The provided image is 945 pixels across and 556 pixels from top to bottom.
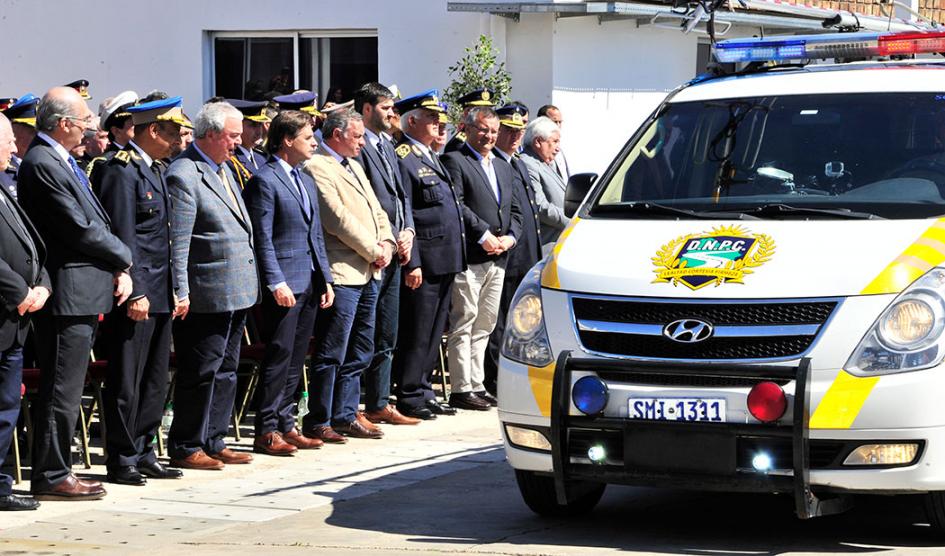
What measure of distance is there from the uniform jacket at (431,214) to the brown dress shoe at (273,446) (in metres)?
1.90

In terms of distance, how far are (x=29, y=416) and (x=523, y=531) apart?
3.15 metres

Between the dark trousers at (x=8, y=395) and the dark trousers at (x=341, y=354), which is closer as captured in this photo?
the dark trousers at (x=8, y=395)

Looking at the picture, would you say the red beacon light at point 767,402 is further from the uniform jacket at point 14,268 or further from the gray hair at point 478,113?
the gray hair at point 478,113

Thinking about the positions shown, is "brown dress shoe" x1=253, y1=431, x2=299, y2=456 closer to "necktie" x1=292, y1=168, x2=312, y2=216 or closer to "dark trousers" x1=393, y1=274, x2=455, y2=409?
"necktie" x1=292, y1=168, x2=312, y2=216

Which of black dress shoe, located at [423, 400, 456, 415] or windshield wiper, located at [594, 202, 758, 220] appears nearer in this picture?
windshield wiper, located at [594, 202, 758, 220]

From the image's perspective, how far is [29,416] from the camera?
9.16m

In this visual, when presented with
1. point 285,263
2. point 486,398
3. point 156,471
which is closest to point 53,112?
point 285,263

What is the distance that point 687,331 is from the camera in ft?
22.6

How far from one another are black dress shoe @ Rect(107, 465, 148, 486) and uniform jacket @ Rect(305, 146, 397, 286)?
201cm

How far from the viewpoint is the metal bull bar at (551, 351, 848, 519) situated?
6.61 meters

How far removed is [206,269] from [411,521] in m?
2.14

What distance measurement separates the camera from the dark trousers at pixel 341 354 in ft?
33.9

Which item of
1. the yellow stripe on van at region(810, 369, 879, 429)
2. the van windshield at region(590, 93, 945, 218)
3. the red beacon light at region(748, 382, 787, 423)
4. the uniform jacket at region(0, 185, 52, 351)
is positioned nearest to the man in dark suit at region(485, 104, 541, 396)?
the van windshield at region(590, 93, 945, 218)

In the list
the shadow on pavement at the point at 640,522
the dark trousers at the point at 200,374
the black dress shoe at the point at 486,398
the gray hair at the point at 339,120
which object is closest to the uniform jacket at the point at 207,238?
the dark trousers at the point at 200,374
